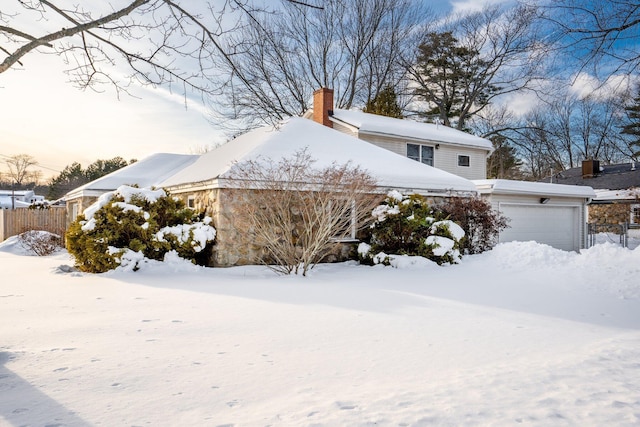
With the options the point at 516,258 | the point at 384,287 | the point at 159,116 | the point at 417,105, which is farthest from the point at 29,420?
the point at 417,105

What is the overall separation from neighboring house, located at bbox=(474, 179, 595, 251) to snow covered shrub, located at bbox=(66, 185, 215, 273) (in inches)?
390

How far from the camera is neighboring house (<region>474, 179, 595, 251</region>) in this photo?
1488 centimetres

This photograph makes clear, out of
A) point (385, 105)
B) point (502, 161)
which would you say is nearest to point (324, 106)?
point (385, 105)

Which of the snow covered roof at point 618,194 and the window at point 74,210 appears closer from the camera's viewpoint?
the window at point 74,210

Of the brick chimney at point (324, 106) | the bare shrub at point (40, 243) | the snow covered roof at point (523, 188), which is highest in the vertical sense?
the brick chimney at point (324, 106)

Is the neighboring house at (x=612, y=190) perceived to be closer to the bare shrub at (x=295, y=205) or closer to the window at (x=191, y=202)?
the bare shrub at (x=295, y=205)

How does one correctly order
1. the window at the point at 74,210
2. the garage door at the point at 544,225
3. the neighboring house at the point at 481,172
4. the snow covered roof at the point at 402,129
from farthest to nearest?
the window at the point at 74,210 < the snow covered roof at the point at 402,129 < the garage door at the point at 544,225 < the neighboring house at the point at 481,172

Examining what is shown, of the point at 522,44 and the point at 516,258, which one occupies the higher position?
the point at 522,44

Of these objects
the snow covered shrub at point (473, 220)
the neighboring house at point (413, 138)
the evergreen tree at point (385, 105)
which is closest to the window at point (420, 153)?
the neighboring house at point (413, 138)

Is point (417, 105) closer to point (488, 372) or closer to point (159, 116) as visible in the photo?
point (159, 116)

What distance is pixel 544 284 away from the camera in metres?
7.89

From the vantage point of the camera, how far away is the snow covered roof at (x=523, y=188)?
47.5 ft

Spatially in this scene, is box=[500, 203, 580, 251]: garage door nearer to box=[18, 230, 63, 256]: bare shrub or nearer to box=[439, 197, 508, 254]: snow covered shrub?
box=[439, 197, 508, 254]: snow covered shrub

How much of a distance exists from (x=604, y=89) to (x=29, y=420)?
10.4m
